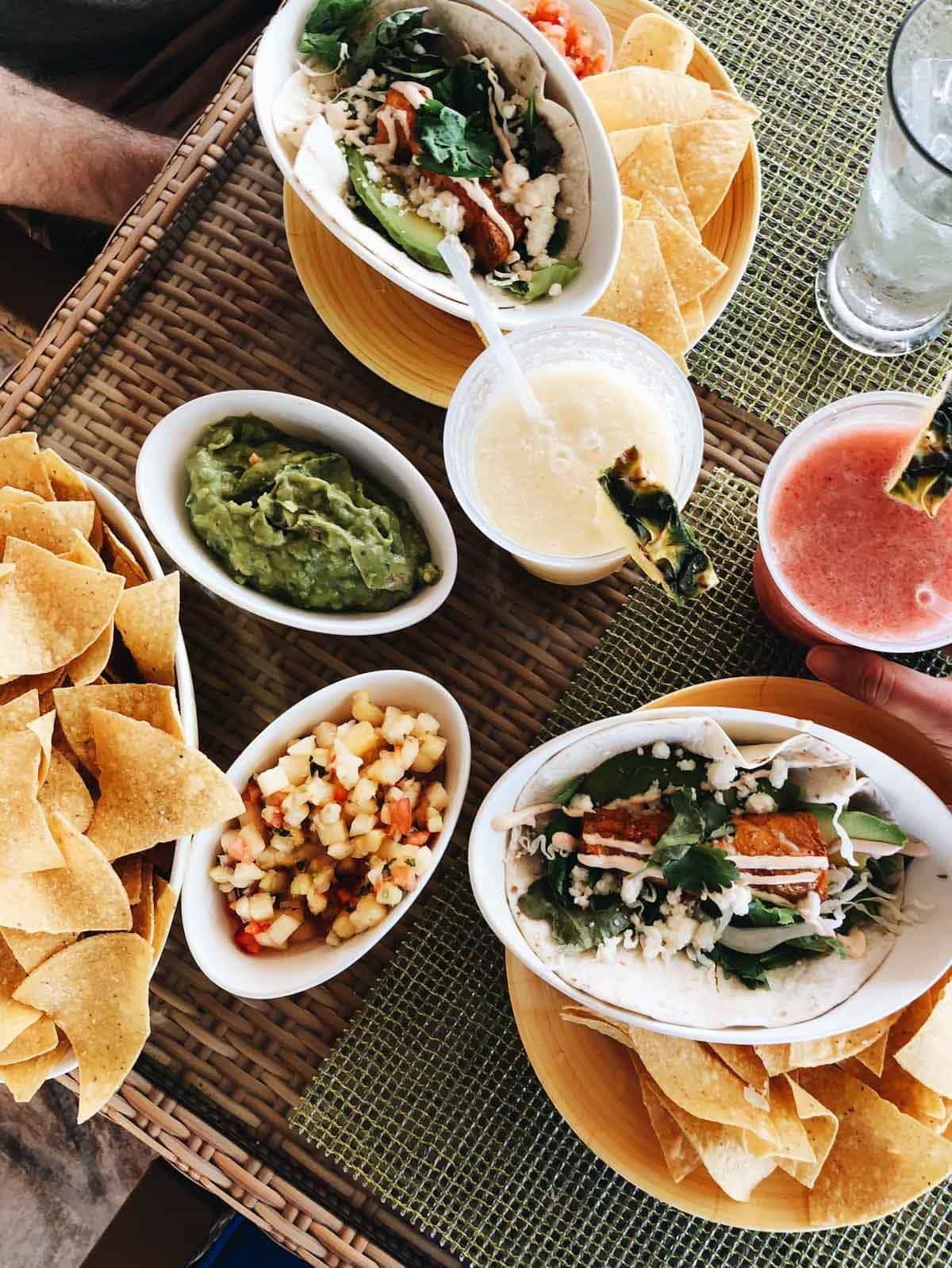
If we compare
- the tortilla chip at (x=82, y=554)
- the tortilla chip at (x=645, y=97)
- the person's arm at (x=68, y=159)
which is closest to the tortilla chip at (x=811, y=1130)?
the tortilla chip at (x=82, y=554)

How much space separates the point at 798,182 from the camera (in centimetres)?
180

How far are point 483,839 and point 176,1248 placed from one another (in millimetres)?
1612

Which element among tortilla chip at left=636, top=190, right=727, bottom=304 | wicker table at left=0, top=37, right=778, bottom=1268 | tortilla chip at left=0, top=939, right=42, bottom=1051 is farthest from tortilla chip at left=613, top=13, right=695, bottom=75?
tortilla chip at left=0, top=939, right=42, bottom=1051

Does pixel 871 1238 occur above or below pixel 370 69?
below

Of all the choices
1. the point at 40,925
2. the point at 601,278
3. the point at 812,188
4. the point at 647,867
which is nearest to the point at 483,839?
the point at 647,867

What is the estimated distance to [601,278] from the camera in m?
1.54

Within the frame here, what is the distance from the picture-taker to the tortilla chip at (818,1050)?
1.40m

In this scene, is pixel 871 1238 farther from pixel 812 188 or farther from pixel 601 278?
pixel 812 188

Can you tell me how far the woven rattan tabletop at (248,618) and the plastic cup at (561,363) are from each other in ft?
0.67

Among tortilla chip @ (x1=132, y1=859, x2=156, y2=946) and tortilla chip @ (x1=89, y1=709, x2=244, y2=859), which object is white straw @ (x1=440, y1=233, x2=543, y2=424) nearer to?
tortilla chip @ (x1=89, y1=709, x2=244, y2=859)

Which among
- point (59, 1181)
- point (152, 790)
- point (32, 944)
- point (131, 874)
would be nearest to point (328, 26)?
point (152, 790)

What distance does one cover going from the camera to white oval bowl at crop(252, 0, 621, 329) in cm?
153

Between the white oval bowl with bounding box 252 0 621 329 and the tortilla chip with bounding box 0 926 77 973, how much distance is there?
3.43 ft

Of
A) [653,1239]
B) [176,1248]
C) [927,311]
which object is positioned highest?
[927,311]
